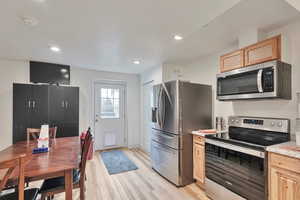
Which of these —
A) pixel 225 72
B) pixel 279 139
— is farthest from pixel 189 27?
pixel 279 139

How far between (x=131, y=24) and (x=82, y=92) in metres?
2.97

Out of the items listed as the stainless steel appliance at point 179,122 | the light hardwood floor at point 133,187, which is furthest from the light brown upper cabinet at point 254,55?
the light hardwood floor at point 133,187

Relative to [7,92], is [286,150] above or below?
below

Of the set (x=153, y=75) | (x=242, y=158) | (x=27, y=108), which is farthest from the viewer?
(x=153, y=75)

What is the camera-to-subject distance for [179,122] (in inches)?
104

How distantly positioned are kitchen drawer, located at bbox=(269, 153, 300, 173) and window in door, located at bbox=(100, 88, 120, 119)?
4056mm

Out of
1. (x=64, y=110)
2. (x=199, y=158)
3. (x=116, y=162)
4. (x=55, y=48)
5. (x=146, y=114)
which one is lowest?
(x=116, y=162)

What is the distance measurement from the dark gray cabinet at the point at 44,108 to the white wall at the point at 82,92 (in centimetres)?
44

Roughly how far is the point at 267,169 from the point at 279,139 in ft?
1.77

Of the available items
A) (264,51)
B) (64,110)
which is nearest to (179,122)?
(264,51)

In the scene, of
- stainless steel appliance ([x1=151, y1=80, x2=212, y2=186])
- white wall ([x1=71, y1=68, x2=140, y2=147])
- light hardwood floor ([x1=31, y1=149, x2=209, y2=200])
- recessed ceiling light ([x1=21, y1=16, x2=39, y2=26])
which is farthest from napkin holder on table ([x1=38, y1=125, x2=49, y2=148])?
white wall ([x1=71, y1=68, x2=140, y2=147])

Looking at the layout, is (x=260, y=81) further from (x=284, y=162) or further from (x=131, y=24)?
(x=131, y=24)

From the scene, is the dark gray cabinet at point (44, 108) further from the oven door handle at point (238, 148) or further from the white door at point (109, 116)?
the oven door handle at point (238, 148)

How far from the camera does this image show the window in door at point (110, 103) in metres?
4.75
